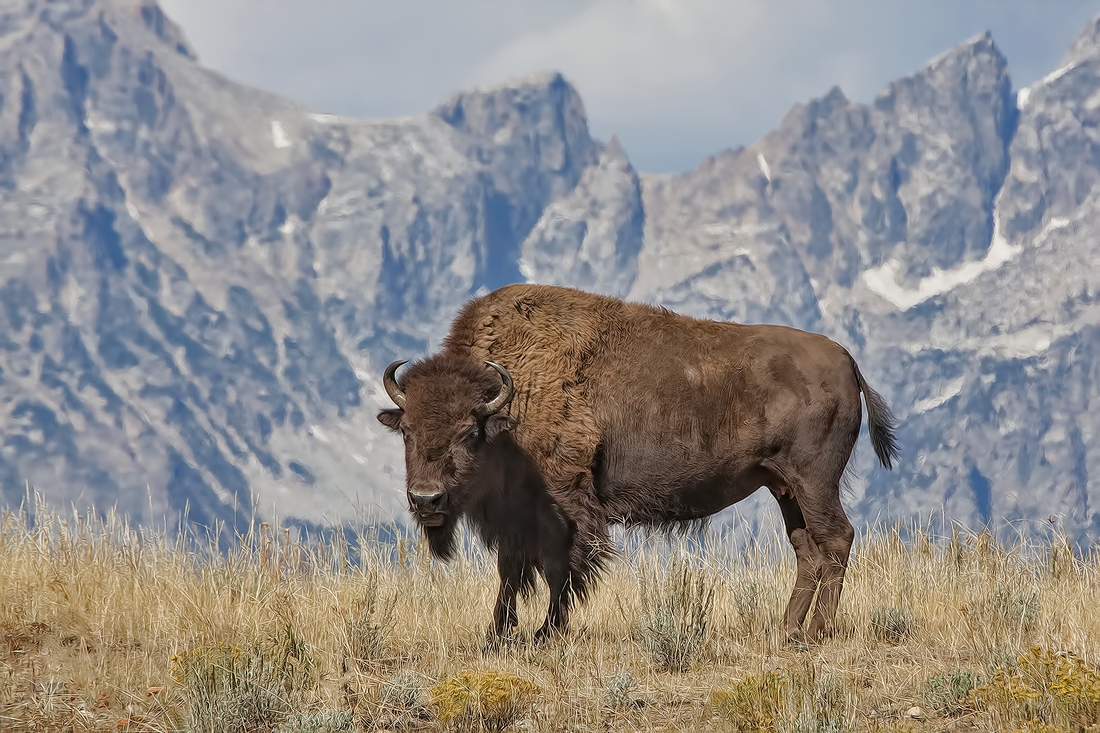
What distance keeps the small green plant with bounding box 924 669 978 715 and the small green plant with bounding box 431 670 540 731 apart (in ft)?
6.68

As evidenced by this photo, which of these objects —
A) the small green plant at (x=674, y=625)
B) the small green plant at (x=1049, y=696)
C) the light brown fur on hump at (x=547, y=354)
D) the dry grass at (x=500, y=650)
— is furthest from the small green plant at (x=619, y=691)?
the light brown fur on hump at (x=547, y=354)

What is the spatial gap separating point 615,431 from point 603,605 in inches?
61.6

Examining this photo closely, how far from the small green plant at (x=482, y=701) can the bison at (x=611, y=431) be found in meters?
2.11

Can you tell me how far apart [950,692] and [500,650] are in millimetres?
2894

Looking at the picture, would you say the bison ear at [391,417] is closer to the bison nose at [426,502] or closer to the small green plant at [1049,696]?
the bison nose at [426,502]

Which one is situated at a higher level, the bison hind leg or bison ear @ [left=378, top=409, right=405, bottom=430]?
bison ear @ [left=378, top=409, right=405, bottom=430]

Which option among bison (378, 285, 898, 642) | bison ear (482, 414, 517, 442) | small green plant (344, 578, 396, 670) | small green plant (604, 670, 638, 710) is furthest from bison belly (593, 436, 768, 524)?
small green plant (604, 670, 638, 710)

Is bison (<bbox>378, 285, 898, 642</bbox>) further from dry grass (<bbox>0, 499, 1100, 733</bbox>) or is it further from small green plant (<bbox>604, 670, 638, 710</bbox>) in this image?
small green plant (<bbox>604, 670, 638, 710</bbox>)

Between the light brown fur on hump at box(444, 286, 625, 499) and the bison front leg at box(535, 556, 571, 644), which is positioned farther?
the light brown fur on hump at box(444, 286, 625, 499)

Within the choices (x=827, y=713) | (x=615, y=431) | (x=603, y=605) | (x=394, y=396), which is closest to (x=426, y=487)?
(x=394, y=396)

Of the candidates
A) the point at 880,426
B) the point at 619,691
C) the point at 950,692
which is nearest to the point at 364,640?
the point at 619,691

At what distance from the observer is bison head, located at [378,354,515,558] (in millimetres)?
7633

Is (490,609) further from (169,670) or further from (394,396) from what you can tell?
(169,670)

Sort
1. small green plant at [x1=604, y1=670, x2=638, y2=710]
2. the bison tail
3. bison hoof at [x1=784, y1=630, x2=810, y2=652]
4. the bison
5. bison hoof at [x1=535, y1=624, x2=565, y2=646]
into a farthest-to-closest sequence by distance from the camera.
A: the bison tail < the bison < bison hoof at [x1=535, y1=624, x2=565, y2=646] < bison hoof at [x1=784, y1=630, x2=810, y2=652] < small green plant at [x1=604, y1=670, x2=638, y2=710]
